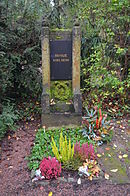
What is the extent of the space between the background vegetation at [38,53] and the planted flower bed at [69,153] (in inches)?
54.8

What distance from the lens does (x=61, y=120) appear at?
4629 millimetres

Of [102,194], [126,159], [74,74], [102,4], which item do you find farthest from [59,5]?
[102,194]

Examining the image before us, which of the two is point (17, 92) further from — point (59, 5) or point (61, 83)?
point (59, 5)

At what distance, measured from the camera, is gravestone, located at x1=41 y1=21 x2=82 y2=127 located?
4418 millimetres

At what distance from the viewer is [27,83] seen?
5805 mm

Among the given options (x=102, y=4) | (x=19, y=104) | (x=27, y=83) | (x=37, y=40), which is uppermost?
(x=102, y=4)

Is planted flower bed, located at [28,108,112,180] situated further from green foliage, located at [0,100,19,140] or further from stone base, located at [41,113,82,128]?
green foliage, located at [0,100,19,140]

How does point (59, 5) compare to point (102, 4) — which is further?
point (59, 5)

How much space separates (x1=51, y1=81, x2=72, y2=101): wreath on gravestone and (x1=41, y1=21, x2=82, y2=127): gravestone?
0.13 metres

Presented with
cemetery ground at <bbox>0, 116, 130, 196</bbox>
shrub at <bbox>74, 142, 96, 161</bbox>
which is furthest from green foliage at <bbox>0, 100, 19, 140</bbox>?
shrub at <bbox>74, 142, 96, 161</bbox>

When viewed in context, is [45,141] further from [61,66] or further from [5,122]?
[61,66]

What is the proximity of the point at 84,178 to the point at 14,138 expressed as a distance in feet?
6.64

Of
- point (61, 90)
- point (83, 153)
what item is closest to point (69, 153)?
point (83, 153)

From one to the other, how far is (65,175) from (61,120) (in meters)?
1.64
